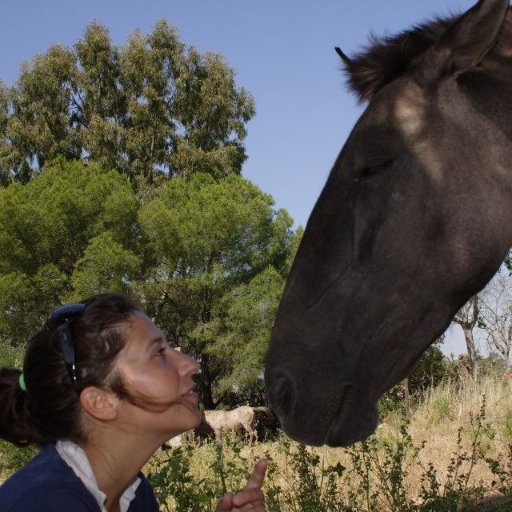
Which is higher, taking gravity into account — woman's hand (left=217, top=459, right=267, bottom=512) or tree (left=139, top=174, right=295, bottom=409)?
tree (left=139, top=174, right=295, bottom=409)

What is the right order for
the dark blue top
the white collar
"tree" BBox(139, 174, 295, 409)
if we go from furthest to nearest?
"tree" BBox(139, 174, 295, 409), the white collar, the dark blue top

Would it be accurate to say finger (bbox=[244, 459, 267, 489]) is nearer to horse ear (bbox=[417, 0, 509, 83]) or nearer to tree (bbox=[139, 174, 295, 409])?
horse ear (bbox=[417, 0, 509, 83])

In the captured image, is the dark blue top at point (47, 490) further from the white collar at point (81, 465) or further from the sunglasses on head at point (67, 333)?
the sunglasses on head at point (67, 333)

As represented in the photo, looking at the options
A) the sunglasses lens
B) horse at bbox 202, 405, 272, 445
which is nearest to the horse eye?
the sunglasses lens

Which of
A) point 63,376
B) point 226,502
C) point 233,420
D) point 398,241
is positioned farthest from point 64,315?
point 233,420

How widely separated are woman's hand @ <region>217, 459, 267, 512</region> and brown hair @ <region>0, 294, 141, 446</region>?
591mm

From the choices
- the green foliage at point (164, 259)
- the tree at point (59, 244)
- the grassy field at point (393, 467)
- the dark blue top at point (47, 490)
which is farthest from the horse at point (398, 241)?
the tree at point (59, 244)

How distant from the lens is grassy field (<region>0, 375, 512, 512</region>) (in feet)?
14.1

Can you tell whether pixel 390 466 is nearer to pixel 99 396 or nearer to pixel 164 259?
pixel 99 396

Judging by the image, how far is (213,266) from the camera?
70.5 ft

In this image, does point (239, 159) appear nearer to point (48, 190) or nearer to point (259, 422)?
point (48, 190)

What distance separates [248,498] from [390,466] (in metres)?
3.93

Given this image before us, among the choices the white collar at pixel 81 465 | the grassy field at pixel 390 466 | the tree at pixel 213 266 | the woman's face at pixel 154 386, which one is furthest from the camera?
the tree at pixel 213 266

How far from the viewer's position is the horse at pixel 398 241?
2.19m
